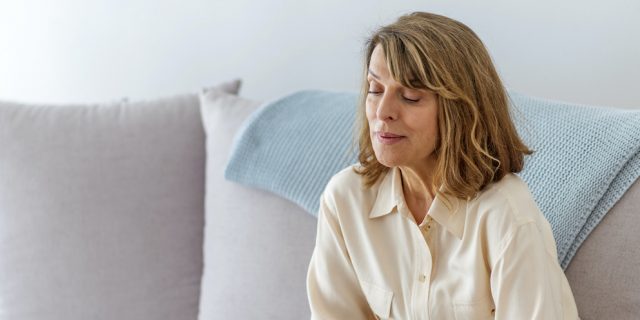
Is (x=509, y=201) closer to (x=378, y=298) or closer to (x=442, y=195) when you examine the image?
(x=442, y=195)

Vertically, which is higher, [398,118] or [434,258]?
[398,118]

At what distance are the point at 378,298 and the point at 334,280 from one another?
0.08 meters

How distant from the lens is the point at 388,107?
3.85 feet

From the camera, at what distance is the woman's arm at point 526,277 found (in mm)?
1148

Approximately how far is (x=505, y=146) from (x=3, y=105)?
1.21 m

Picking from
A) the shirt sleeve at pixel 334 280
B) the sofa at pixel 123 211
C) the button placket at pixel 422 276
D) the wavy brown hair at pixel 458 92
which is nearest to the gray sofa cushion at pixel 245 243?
the sofa at pixel 123 211

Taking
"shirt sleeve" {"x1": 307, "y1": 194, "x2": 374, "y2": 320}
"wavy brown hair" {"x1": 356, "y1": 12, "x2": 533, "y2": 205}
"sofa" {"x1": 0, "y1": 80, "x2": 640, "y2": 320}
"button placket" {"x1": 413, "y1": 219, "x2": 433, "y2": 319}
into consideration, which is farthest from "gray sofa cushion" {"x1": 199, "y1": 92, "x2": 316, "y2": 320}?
"wavy brown hair" {"x1": 356, "y1": 12, "x2": 533, "y2": 205}

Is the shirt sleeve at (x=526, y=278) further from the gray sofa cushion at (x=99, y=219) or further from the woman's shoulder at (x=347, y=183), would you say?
the gray sofa cushion at (x=99, y=219)

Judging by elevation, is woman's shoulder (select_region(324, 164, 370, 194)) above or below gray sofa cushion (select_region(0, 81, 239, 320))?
above

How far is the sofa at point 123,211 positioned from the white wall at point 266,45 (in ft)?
1.00

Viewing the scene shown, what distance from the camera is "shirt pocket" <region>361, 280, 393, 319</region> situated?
1306mm

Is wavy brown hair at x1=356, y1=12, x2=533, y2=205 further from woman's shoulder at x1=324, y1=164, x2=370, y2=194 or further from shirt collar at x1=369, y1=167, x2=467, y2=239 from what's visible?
woman's shoulder at x1=324, y1=164, x2=370, y2=194

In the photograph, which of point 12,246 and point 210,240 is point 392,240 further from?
point 12,246

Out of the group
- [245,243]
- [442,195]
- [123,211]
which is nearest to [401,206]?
[442,195]
